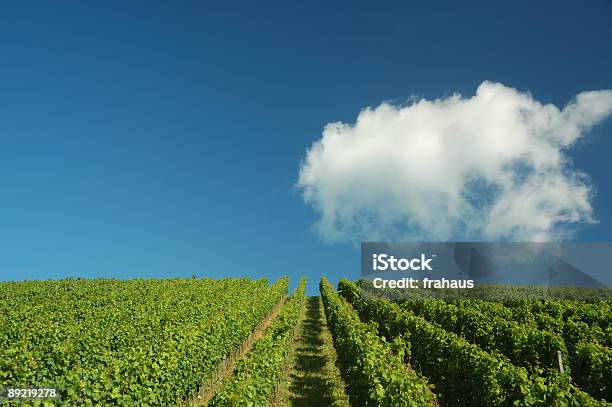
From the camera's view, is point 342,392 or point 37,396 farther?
point 342,392

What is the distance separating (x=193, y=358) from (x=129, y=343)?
5054 millimetres

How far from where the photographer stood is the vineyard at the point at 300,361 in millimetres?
10992

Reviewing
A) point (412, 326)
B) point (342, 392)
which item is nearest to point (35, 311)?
point (342, 392)

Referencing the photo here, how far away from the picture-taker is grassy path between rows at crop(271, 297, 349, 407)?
15.4 m

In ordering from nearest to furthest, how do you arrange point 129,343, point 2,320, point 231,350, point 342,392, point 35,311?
point 342,392
point 129,343
point 231,350
point 2,320
point 35,311

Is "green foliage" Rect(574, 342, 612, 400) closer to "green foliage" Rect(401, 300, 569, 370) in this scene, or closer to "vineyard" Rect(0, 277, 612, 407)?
"vineyard" Rect(0, 277, 612, 407)

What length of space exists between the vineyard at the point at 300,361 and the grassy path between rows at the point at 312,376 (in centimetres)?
5

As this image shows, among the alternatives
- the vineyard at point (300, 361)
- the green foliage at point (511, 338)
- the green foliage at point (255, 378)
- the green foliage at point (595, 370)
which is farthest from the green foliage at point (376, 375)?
the green foliage at point (595, 370)

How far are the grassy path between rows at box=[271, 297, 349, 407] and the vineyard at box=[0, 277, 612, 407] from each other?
0.05m

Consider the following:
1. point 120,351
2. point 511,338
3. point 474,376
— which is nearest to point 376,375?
point 474,376

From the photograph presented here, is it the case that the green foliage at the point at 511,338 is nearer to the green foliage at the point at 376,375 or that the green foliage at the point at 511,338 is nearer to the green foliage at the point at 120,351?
the green foliage at the point at 376,375

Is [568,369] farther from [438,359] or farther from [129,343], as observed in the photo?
[129,343]

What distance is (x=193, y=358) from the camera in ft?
50.4

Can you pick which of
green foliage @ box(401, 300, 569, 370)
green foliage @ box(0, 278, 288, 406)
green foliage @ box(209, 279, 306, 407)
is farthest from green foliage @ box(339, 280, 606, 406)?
green foliage @ box(0, 278, 288, 406)
